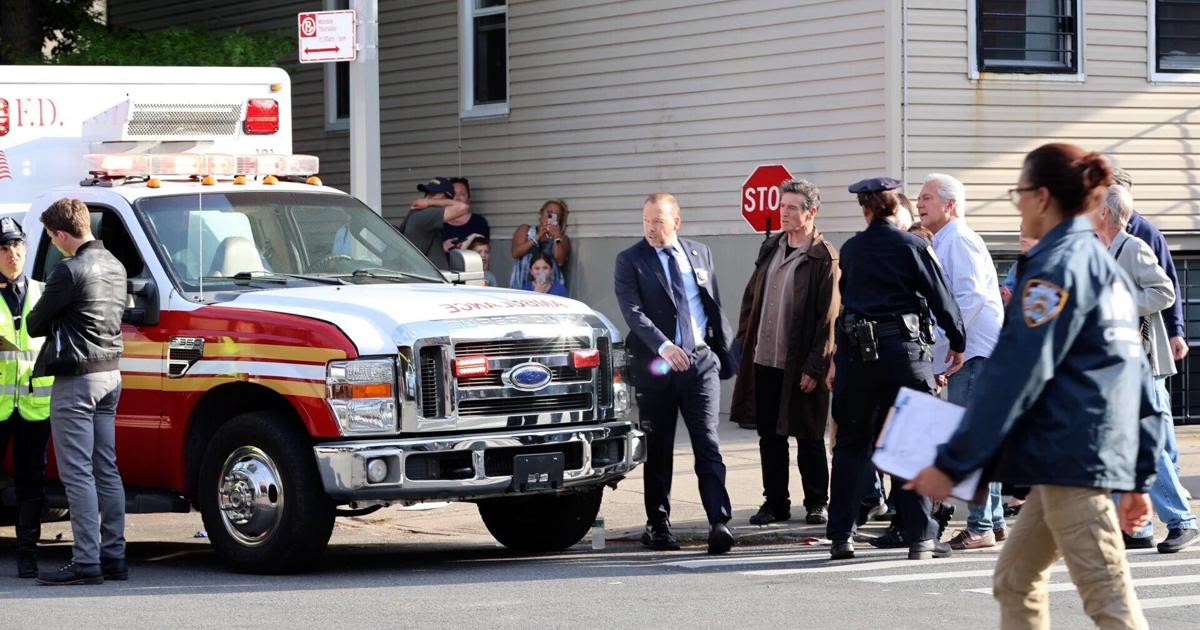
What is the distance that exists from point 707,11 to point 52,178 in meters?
7.71

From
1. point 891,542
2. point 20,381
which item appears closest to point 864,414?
point 891,542

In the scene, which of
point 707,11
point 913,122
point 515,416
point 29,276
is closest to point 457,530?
point 515,416

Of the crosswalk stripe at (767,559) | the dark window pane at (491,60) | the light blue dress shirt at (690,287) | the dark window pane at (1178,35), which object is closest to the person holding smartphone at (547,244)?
the dark window pane at (491,60)

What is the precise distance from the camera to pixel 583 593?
8289 mm

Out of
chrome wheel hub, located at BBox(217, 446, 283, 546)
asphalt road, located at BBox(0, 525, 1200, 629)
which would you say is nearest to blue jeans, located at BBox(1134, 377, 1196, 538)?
asphalt road, located at BBox(0, 525, 1200, 629)

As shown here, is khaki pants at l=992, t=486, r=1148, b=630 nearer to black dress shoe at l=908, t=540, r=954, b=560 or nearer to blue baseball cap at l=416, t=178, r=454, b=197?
black dress shoe at l=908, t=540, r=954, b=560

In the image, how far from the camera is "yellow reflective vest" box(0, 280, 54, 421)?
884 centimetres

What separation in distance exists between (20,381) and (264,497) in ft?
4.24

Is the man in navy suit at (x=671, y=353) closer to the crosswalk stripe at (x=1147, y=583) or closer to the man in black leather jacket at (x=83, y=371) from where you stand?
the crosswalk stripe at (x=1147, y=583)

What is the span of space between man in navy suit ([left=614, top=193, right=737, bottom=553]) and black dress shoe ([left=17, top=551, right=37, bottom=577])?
3.11 m

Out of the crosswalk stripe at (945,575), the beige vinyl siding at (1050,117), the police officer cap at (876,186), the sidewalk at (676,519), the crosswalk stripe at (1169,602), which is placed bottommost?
the sidewalk at (676,519)

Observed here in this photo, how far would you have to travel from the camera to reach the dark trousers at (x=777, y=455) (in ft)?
35.2

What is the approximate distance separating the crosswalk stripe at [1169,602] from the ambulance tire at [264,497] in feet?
12.0

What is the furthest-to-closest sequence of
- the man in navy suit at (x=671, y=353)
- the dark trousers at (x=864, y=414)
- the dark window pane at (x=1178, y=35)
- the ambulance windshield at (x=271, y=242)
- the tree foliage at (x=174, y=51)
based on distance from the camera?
the tree foliage at (x=174, y=51) < the dark window pane at (x=1178, y=35) < the man in navy suit at (x=671, y=353) < the ambulance windshield at (x=271, y=242) < the dark trousers at (x=864, y=414)
